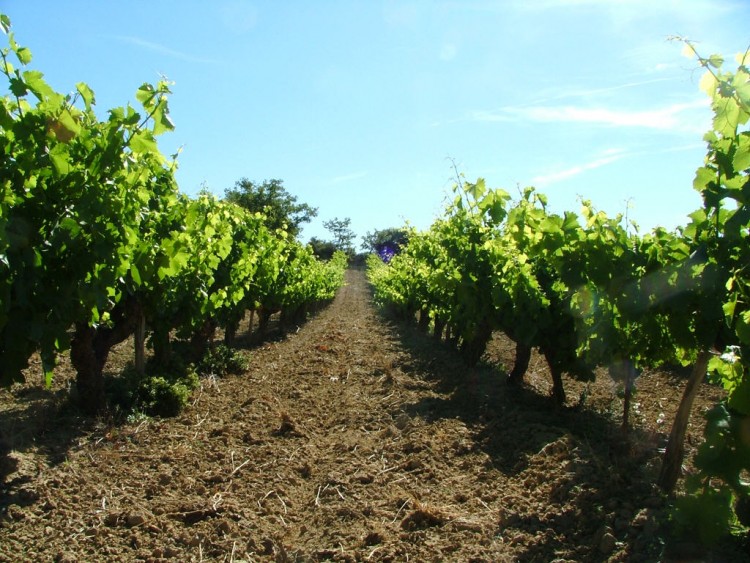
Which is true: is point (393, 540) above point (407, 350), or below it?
below

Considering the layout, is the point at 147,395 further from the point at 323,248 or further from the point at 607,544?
the point at 323,248

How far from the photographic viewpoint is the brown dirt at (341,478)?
3.67m

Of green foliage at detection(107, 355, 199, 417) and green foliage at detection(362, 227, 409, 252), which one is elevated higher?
green foliage at detection(362, 227, 409, 252)

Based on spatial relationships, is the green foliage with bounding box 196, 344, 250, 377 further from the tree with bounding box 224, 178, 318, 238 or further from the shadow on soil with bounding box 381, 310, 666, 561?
the tree with bounding box 224, 178, 318, 238

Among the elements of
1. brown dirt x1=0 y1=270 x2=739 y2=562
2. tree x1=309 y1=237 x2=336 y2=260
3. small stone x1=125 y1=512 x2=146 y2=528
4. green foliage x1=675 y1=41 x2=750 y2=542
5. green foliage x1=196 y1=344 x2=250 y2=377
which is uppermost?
tree x1=309 y1=237 x2=336 y2=260

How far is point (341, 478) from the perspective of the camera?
4.87 meters

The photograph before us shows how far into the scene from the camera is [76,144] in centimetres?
400

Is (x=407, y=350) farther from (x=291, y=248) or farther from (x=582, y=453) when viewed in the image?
(x=582, y=453)

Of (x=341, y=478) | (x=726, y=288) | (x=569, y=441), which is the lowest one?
(x=341, y=478)

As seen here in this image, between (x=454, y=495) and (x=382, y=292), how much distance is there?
17.5 m

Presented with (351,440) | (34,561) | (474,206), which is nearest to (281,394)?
(351,440)

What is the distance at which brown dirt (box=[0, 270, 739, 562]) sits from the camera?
3.67 meters

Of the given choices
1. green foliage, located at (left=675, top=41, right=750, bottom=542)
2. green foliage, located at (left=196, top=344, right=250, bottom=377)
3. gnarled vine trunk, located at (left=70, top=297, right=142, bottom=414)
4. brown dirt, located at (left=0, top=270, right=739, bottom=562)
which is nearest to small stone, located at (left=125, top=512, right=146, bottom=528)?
brown dirt, located at (left=0, top=270, right=739, bottom=562)

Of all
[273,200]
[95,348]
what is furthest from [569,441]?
[273,200]
